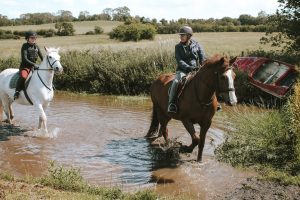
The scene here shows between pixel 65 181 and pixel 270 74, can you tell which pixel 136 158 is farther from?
pixel 270 74

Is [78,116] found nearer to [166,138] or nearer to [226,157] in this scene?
[166,138]

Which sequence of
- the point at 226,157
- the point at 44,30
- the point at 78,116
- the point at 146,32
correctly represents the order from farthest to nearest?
the point at 44,30
the point at 146,32
the point at 78,116
the point at 226,157

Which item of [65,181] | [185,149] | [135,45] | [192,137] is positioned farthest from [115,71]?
[135,45]

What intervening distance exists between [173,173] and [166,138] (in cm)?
209

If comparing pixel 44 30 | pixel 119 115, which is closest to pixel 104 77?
pixel 119 115

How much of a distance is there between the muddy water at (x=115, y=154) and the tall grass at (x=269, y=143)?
19.5 inches

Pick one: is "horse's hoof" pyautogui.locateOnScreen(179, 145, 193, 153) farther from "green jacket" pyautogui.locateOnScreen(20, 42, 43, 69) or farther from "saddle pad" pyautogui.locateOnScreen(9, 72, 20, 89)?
"saddle pad" pyautogui.locateOnScreen(9, 72, 20, 89)

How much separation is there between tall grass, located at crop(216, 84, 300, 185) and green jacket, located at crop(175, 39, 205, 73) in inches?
74.4

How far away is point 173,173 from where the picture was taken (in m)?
9.10

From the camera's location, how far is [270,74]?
1806 cm

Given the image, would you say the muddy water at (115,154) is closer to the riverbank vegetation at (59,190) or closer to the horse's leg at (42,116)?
the horse's leg at (42,116)


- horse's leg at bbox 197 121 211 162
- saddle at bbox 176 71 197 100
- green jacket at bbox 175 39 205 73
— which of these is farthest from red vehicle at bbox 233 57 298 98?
horse's leg at bbox 197 121 211 162

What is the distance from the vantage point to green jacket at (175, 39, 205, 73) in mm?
10008

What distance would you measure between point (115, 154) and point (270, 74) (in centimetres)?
1002
